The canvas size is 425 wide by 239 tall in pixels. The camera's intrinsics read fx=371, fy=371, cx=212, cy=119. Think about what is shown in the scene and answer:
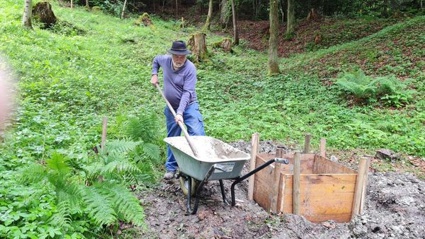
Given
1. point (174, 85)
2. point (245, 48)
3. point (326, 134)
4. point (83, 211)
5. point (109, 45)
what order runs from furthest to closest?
point (245, 48) < point (109, 45) < point (326, 134) < point (174, 85) < point (83, 211)

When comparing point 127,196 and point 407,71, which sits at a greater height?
point 407,71

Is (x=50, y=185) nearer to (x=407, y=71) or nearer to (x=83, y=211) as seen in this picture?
(x=83, y=211)

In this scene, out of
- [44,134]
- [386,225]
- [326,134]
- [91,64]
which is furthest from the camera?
[91,64]

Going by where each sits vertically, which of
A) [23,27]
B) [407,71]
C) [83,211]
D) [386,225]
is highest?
[23,27]

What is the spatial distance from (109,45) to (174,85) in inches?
412

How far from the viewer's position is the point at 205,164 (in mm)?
3900

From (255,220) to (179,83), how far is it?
82.7 inches

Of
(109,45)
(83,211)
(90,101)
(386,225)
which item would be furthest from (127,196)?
(109,45)

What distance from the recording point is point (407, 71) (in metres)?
11.3

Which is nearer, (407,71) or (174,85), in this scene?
(174,85)

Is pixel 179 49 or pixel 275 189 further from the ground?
pixel 179 49

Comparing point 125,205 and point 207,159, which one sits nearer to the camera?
point 125,205

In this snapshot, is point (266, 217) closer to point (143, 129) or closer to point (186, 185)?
point (186, 185)

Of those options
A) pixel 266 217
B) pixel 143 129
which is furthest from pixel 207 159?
pixel 143 129
